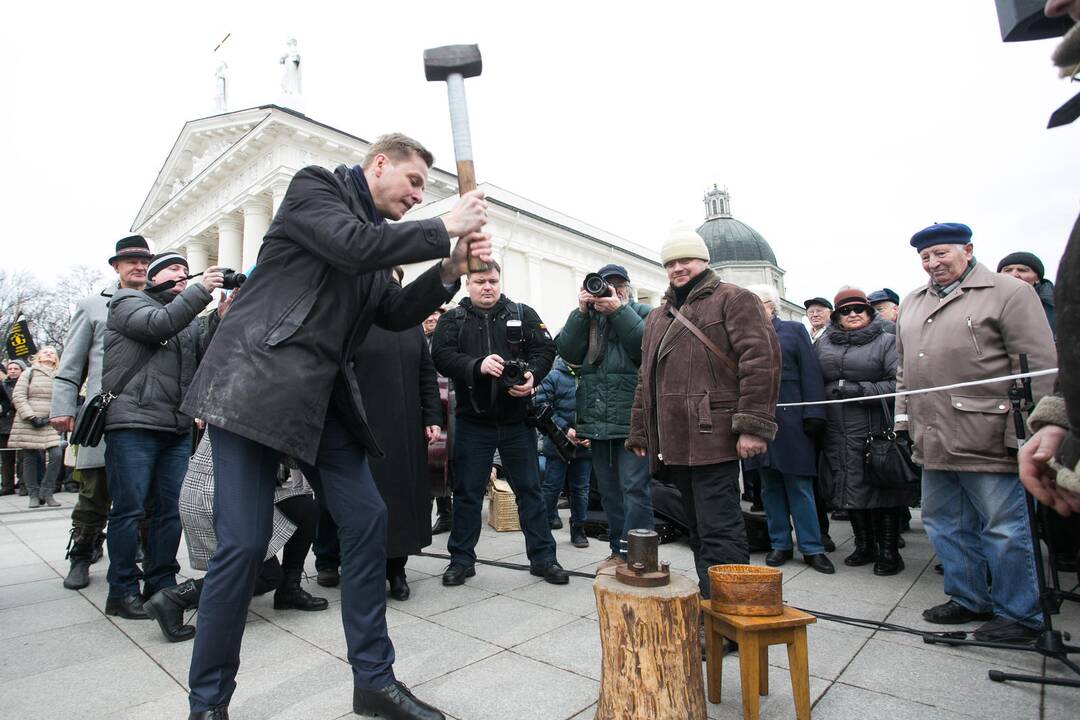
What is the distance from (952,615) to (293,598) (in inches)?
141

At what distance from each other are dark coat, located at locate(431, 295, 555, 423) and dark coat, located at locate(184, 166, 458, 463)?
188cm

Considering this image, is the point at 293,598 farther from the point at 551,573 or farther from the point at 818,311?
the point at 818,311

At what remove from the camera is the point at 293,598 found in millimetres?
3553

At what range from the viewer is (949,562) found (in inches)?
129

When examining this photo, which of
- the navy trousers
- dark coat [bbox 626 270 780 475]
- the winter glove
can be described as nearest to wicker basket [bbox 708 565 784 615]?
dark coat [bbox 626 270 780 475]

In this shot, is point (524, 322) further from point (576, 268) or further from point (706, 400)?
point (576, 268)

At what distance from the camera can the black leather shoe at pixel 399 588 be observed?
3746 millimetres

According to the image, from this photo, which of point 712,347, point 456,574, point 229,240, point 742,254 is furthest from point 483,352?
point 742,254

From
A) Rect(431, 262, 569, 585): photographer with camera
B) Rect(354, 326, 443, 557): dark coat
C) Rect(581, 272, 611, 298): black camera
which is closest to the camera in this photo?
Rect(581, 272, 611, 298): black camera

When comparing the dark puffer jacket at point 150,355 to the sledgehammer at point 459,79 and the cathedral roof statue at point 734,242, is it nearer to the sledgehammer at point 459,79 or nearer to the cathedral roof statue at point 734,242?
the sledgehammer at point 459,79

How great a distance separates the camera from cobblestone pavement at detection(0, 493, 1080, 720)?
7.36 ft

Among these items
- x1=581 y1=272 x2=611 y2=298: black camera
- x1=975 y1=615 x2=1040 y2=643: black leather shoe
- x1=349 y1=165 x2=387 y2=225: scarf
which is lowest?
x1=975 y1=615 x2=1040 y2=643: black leather shoe

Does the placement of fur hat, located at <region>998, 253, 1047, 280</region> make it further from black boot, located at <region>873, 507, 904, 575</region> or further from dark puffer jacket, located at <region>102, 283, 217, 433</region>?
dark puffer jacket, located at <region>102, 283, 217, 433</region>

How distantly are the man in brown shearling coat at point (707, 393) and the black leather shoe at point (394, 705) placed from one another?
142 cm
